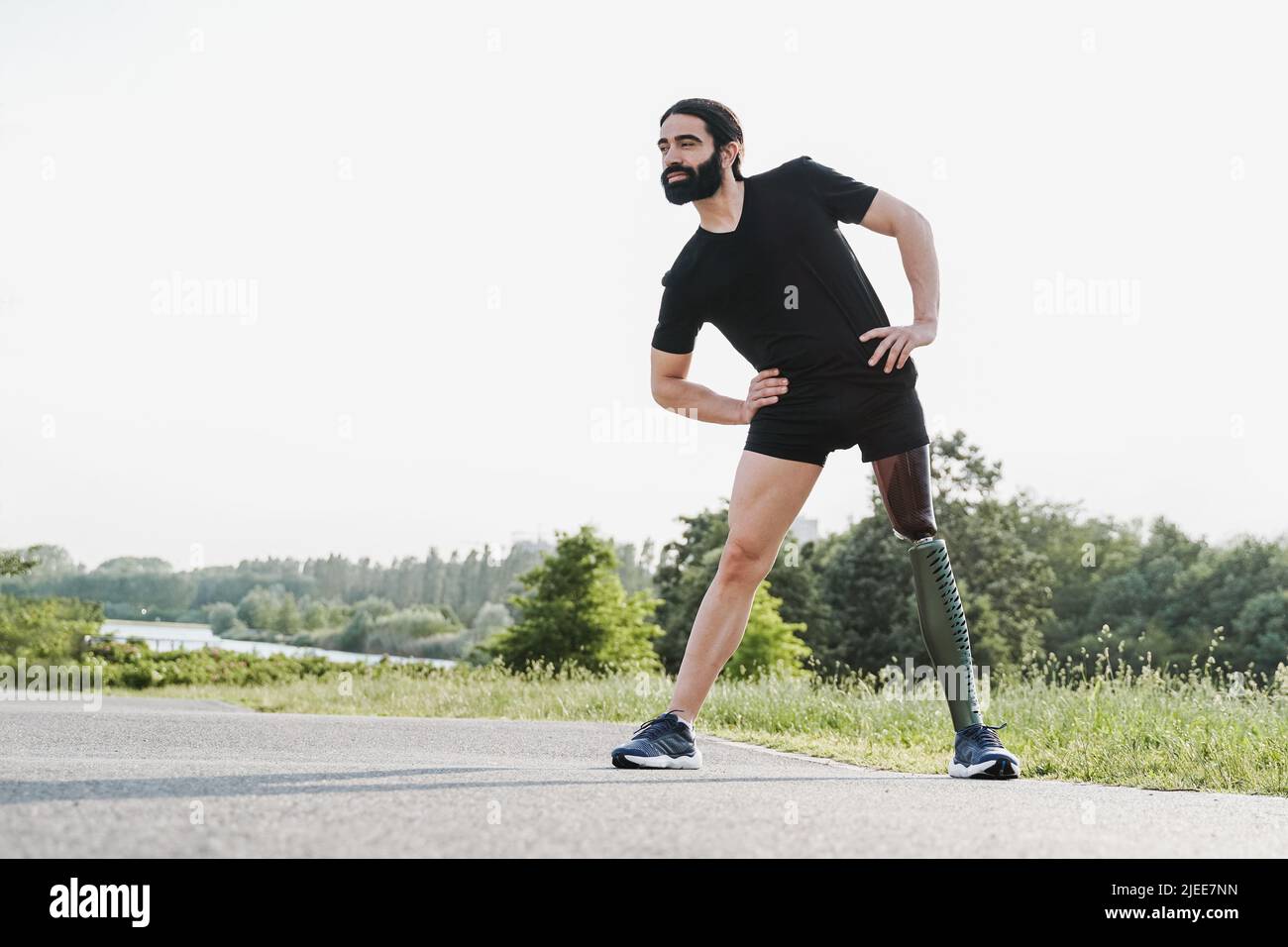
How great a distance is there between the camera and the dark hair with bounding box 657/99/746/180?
4664 millimetres

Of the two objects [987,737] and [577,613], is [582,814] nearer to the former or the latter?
[987,737]

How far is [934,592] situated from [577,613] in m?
30.4

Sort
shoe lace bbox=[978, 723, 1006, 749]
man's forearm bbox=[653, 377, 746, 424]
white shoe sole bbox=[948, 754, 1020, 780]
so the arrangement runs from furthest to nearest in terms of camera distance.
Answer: man's forearm bbox=[653, 377, 746, 424] → shoe lace bbox=[978, 723, 1006, 749] → white shoe sole bbox=[948, 754, 1020, 780]

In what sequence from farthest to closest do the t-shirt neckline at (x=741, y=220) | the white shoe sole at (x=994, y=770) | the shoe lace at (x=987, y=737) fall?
the t-shirt neckline at (x=741, y=220) < the shoe lace at (x=987, y=737) < the white shoe sole at (x=994, y=770)

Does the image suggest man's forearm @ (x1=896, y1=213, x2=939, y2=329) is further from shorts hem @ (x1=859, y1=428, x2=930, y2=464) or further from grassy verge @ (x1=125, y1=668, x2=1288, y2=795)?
grassy verge @ (x1=125, y1=668, x2=1288, y2=795)

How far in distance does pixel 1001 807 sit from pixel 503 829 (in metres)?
1.46

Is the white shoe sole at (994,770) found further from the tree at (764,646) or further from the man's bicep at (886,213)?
the tree at (764,646)

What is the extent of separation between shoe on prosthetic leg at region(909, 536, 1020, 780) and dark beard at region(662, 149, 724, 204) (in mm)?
1620

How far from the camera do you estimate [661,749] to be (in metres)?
4.27

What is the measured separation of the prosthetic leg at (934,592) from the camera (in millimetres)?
4352

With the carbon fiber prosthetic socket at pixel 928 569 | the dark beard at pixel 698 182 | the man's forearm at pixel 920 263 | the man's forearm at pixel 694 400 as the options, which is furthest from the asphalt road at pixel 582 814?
the dark beard at pixel 698 182

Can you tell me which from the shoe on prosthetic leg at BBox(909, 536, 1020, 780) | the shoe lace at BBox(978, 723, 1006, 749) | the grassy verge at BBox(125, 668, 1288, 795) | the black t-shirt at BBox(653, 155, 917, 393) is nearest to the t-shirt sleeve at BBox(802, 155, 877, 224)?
the black t-shirt at BBox(653, 155, 917, 393)
